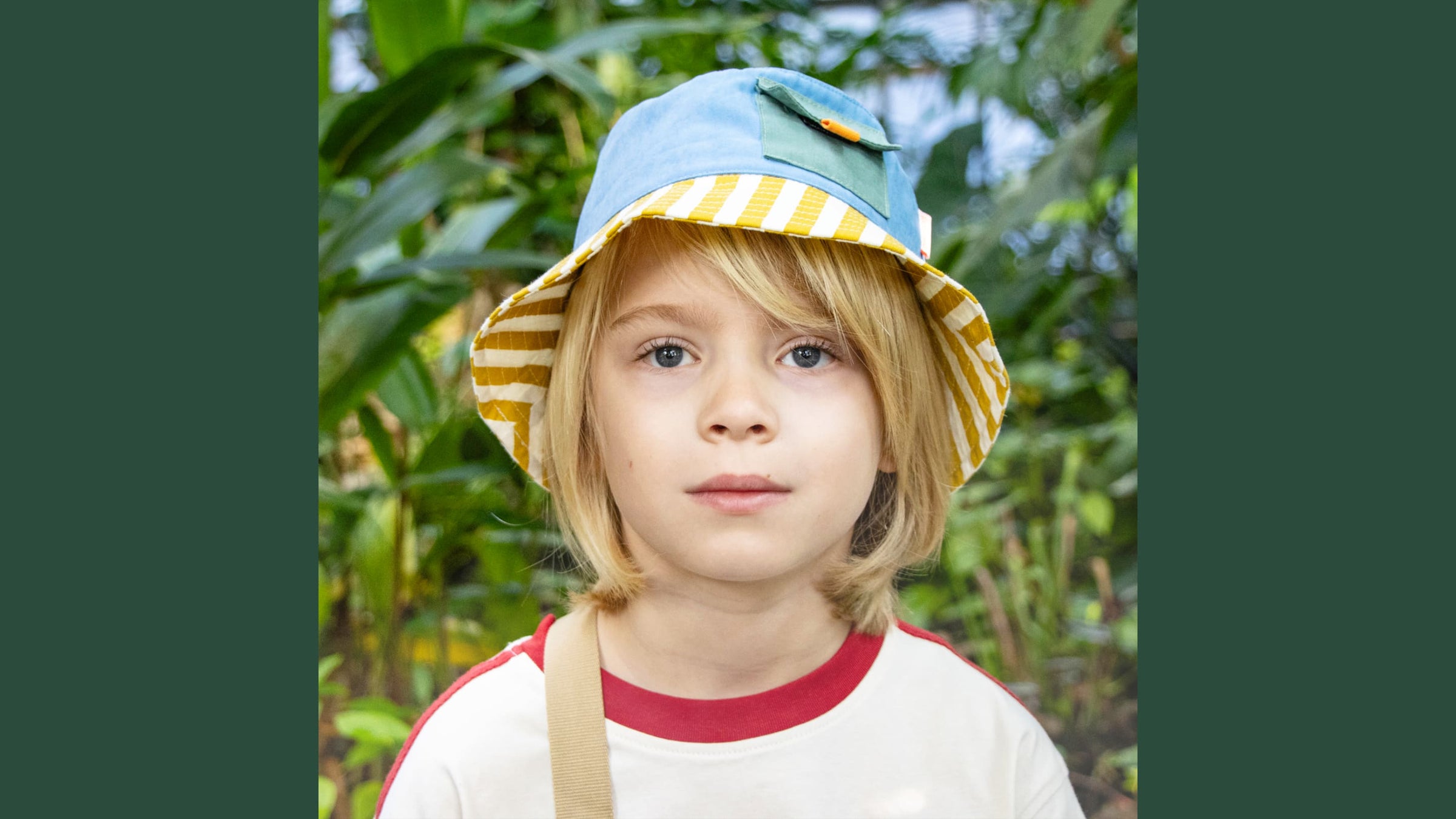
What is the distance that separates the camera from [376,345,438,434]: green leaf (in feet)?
3.05

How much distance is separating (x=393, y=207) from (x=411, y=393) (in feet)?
0.59

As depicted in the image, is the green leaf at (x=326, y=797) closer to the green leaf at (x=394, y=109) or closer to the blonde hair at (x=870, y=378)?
the blonde hair at (x=870, y=378)

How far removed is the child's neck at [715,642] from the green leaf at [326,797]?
15.1 inches

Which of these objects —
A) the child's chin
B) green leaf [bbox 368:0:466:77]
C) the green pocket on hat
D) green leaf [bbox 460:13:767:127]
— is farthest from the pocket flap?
green leaf [bbox 368:0:466:77]

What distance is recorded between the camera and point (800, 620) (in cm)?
59

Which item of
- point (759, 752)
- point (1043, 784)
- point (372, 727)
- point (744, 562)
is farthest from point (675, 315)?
point (372, 727)

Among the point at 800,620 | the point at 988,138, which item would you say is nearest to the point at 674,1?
the point at 988,138

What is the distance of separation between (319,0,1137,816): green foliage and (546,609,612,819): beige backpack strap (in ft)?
Result: 0.18

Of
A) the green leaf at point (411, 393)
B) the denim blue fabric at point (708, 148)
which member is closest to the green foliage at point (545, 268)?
the green leaf at point (411, 393)

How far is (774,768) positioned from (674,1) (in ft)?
3.02

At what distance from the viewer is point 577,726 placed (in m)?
0.55

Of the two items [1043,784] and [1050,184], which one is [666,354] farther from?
[1050,184]

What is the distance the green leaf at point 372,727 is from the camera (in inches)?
30.9

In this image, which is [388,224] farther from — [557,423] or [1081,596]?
[1081,596]
